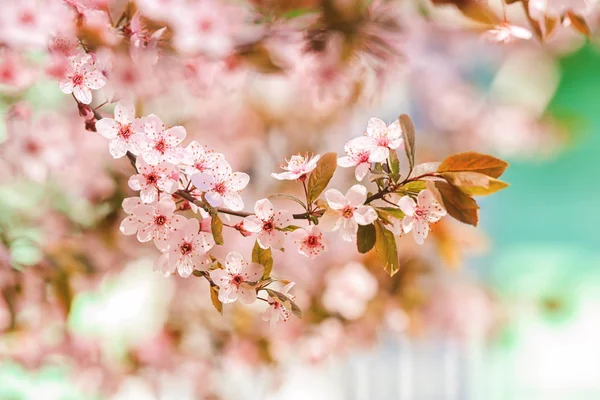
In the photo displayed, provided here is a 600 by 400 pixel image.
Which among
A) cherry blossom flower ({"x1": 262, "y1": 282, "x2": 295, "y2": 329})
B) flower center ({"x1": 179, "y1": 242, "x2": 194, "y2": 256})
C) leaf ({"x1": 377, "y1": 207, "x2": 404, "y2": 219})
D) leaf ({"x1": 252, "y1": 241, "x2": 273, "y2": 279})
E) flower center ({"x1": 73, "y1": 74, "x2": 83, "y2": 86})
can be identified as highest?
flower center ({"x1": 73, "y1": 74, "x2": 83, "y2": 86})

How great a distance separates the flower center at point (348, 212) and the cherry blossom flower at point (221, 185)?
69 mm

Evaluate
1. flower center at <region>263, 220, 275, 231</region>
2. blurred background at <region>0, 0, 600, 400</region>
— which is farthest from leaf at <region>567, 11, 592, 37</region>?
flower center at <region>263, 220, 275, 231</region>

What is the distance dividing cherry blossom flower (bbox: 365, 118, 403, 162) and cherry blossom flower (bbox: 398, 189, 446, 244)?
3cm

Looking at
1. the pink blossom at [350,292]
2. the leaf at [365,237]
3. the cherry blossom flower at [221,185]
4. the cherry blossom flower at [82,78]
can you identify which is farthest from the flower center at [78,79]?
the pink blossom at [350,292]

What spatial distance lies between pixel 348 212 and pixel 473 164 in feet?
0.27

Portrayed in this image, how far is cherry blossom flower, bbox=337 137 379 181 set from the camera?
0.43 m

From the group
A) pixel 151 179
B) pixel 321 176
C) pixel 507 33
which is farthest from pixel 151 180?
pixel 507 33

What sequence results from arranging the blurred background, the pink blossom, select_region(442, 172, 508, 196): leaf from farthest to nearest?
the pink blossom < the blurred background < select_region(442, 172, 508, 196): leaf

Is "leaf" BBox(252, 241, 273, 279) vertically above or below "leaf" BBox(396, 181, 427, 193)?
below

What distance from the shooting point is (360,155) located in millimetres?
430

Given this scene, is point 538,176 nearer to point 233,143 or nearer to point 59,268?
point 233,143

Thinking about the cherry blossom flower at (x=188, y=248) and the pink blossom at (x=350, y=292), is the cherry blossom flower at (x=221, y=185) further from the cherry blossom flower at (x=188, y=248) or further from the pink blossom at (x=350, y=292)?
the pink blossom at (x=350, y=292)

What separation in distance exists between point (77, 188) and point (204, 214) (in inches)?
21.6

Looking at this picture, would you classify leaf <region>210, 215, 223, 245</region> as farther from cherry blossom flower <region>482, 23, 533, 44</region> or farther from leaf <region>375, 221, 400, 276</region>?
cherry blossom flower <region>482, 23, 533, 44</region>
